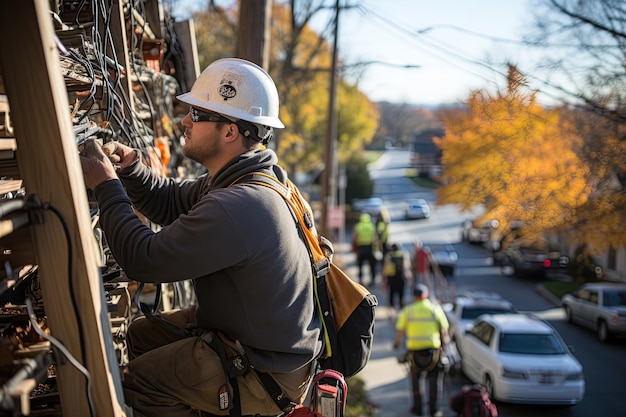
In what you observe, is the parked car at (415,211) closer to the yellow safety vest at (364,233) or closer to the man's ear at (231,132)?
the yellow safety vest at (364,233)

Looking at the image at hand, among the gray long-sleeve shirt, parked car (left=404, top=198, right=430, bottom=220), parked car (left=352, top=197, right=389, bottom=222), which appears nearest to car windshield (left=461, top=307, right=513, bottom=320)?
the gray long-sleeve shirt

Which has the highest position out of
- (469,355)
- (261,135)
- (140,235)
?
(261,135)

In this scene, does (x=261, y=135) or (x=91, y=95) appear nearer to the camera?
(x=261, y=135)

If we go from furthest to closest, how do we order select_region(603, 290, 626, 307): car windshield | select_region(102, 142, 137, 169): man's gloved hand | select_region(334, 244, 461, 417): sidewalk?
select_region(603, 290, 626, 307): car windshield → select_region(334, 244, 461, 417): sidewalk → select_region(102, 142, 137, 169): man's gloved hand

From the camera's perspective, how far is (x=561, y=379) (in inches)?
489

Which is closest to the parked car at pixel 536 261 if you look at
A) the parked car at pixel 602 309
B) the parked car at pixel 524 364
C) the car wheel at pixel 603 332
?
the parked car at pixel 602 309

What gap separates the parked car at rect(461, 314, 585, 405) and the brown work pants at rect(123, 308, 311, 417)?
33.1ft

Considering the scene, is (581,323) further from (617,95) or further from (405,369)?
(617,95)

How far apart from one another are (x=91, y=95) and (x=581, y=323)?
18.7 m

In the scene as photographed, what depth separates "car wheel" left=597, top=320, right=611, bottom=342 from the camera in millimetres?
18188

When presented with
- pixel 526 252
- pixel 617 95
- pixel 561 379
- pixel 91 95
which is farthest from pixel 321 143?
pixel 91 95

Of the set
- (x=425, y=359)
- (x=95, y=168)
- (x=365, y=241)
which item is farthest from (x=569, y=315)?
(x=95, y=168)

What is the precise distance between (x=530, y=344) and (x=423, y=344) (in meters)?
3.11

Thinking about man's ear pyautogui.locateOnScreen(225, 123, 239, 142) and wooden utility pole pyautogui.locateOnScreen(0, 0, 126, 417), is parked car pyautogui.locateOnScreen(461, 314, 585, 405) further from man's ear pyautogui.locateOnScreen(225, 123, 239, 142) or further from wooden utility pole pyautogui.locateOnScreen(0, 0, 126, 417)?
wooden utility pole pyautogui.locateOnScreen(0, 0, 126, 417)
